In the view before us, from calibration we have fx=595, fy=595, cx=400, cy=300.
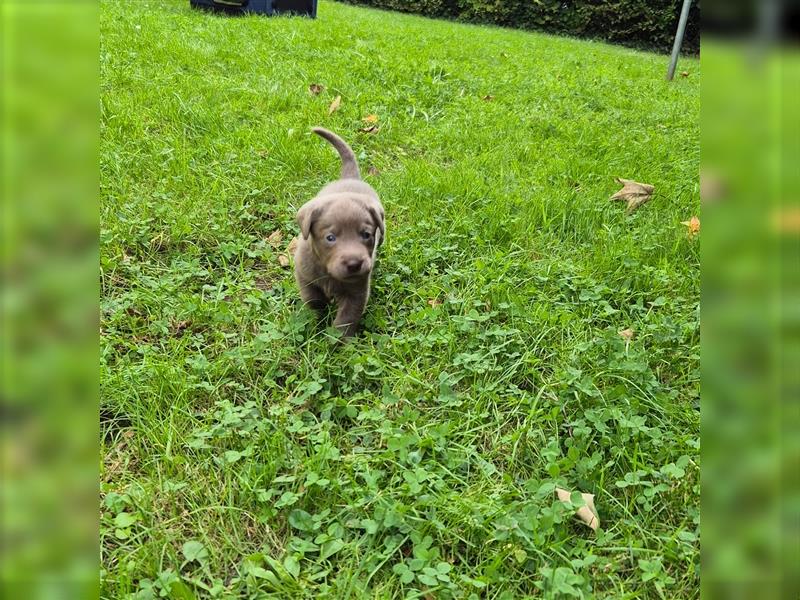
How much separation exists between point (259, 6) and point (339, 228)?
8205 millimetres

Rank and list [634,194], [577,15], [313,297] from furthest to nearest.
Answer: [577,15] < [634,194] < [313,297]

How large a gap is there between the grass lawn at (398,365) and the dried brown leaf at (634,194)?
0.25 ft

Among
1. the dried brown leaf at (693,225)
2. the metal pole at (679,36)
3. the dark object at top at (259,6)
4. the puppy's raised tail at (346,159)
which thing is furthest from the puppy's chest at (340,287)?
the dark object at top at (259,6)

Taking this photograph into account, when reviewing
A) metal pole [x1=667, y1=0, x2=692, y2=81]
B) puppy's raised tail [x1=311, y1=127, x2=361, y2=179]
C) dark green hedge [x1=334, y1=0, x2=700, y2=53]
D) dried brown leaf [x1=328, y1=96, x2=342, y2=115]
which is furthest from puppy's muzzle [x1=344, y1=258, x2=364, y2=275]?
dark green hedge [x1=334, y1=0, x2=700, y2=53]

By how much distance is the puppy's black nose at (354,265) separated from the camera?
2.71 m

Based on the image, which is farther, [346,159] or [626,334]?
[346,159]

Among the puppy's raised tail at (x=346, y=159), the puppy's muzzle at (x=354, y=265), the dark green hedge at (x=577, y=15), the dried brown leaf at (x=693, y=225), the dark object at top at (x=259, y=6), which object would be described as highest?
the dark green hedge at (x=577, y=15)

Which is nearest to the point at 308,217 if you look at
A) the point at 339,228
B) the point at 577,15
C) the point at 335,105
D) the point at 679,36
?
the point at 339,228

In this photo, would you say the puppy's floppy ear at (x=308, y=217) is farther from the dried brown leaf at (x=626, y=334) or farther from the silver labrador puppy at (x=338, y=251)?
the dried brown leaf at (x=626, y=334)

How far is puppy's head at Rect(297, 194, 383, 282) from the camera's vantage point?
2805 mm

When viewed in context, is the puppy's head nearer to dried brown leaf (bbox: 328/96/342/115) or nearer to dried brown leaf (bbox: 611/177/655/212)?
dried brown leaf (bbox: 611/177/655/212)

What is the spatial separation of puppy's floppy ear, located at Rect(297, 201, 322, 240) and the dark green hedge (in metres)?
16.8

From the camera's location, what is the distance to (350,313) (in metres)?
2.90

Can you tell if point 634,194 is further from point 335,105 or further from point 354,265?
point 335,105
